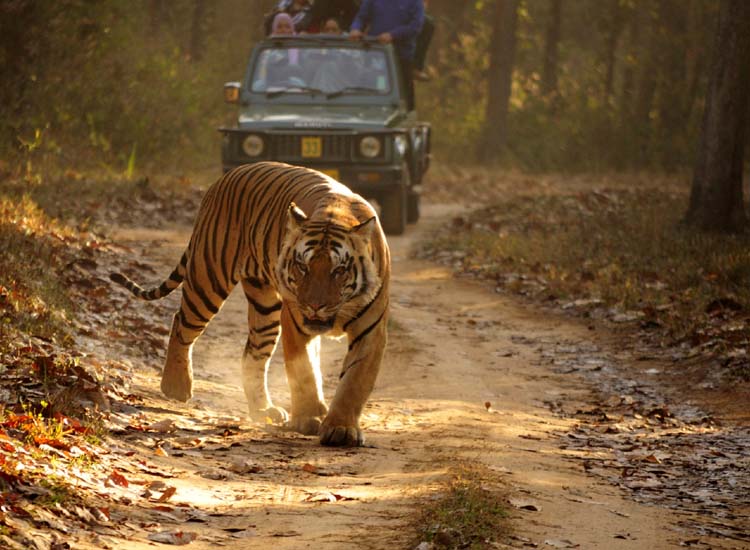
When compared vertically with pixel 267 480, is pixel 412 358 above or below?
below

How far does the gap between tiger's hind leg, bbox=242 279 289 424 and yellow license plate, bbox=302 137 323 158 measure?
22.9ft

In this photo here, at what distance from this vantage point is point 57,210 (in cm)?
1239

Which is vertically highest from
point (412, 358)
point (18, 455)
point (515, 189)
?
point (18, 455)

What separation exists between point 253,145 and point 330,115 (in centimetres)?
95

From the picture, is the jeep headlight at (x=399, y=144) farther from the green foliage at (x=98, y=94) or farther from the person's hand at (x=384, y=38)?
the green foliage at (x=98, y=94)

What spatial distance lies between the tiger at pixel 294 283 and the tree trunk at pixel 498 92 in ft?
64.5

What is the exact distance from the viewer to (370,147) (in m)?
13.9

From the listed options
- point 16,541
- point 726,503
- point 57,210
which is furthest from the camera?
point 57,210

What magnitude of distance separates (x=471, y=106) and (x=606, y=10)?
15.8 ft

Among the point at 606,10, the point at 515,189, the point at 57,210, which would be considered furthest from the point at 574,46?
the point at 57,210

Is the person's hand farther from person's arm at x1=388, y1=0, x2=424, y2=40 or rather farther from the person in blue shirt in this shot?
person's arm at x1=388, y1=0, x2=424, y2=40

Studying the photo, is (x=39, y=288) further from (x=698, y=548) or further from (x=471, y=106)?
(x=471, y=106)

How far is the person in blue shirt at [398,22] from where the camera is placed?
49.7 ft

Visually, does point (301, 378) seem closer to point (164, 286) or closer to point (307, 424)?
point (307, 424)
